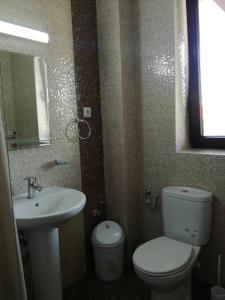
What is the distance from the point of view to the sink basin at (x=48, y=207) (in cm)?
121

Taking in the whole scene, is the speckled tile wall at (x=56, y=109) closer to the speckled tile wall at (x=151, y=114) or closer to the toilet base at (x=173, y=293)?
the speckled tile wall at (x=151, y=114)

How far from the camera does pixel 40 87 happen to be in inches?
64.9

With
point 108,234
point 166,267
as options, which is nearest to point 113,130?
point 108,234

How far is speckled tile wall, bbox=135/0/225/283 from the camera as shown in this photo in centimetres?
174

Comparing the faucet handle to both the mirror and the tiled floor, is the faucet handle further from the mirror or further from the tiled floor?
the tiled floor

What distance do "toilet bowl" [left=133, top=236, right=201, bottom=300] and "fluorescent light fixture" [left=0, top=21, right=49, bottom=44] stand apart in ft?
5.11

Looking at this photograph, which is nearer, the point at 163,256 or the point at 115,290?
the point at 163,256

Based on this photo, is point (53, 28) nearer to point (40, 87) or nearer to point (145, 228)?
point (40, 87)

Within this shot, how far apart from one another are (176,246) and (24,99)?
1.41m

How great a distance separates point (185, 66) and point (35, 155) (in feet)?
4.45

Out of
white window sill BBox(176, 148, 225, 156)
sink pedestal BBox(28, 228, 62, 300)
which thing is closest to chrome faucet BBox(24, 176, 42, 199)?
sink pedestal BBox(28, 228, 62, 300)

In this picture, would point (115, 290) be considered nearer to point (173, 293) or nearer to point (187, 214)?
point (173, 293)

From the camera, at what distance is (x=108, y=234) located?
1.97m

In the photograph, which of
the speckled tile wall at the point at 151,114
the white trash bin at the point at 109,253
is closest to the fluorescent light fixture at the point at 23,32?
the speckled tile wall at the point at 151,114
